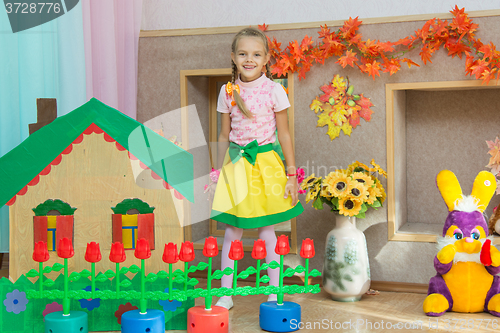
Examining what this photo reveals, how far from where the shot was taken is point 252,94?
7.00ft

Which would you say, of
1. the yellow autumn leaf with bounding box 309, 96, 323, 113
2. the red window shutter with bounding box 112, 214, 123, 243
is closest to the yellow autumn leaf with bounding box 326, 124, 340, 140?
the yellow autumn leaf with bounding box 309, 96, 323, 113

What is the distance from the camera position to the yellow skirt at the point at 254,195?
2.07 metres

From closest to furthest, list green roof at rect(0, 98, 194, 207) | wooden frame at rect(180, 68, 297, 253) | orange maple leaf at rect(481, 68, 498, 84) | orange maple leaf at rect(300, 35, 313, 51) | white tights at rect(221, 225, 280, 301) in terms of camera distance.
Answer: green roof at rect(0, 98, 194, 207) → white tights at rect(221, 225, 280, 301) → orange maple leaf at rect(481, 68, 498, 84) → orange maple leaf at rect(300, 35, 313, 51) → wooden frame at rect(180, 68, 297, 253)

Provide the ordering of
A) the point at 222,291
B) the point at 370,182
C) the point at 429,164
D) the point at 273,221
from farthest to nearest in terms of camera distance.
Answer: the point at 429,164 < the point at 370,182 < the point at 273,221 < the point at 222,291

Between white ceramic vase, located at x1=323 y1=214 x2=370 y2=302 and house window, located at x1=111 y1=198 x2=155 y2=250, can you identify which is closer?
house window, located at x1=111 y1=198 x2=155 y2=250

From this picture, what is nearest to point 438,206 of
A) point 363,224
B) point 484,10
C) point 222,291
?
point 363,224

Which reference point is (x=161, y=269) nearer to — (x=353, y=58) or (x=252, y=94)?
(x=252, y=94)

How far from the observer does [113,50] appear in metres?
2.51

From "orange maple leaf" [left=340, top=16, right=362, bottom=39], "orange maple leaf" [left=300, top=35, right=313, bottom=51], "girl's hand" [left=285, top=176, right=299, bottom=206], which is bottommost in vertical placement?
"girl's hand" [left=285, top=176, right=299, bottom=206]

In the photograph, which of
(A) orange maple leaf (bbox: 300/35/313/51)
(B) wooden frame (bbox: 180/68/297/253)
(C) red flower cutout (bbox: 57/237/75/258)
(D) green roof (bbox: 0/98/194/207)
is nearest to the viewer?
(C) red flower cutout (bbox: 57/237/75/258)

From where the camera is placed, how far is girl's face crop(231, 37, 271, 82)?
2.09 metres

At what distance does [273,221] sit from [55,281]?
85cm

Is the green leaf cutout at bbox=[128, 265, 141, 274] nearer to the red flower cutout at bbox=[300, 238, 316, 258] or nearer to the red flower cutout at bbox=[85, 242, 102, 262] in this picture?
the red flower cutout at bbox=[85, 242, 102, 262]

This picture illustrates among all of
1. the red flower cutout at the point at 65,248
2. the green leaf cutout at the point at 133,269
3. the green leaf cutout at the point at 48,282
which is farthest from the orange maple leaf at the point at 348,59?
the green leaf cutout at the point at 48,282
